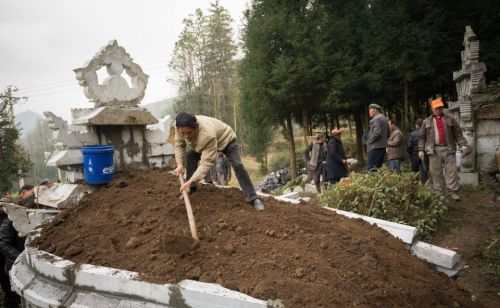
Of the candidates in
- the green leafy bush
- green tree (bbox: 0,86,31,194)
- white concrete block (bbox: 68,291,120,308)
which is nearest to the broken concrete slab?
white concrete block (bbox: 68,291,120,308)

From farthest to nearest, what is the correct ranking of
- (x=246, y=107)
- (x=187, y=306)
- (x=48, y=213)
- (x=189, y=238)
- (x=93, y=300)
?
(x=246, y=107) < (x=48, y=213) < (x=189, y=238) < (x=93, y=300) < (x=187, y=306)

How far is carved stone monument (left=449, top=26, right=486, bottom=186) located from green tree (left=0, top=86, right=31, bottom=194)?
19795 mm

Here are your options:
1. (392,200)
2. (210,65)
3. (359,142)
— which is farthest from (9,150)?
(392,200)

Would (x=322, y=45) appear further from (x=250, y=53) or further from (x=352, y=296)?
(x=352, y=296)

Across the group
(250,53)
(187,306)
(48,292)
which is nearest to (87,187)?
(48,292)

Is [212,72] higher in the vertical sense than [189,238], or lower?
higher

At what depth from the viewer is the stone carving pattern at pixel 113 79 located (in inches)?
200

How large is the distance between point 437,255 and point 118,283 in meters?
3.01

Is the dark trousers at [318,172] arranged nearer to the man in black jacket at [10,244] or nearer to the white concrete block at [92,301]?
the man in black jacket at [10,244]

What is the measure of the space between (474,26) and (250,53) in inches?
321

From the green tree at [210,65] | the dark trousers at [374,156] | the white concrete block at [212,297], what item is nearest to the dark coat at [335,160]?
the dark trousers at [374,156]

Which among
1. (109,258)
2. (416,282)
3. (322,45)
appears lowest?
(416,282)

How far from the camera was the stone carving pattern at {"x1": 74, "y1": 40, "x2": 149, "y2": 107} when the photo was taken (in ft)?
16.7

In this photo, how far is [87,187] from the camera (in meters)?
4.90
